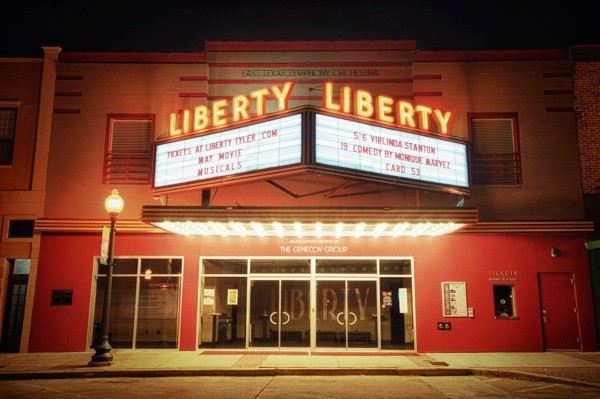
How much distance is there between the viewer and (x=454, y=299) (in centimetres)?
1576

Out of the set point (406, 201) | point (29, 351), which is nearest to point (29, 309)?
point (29, 351)

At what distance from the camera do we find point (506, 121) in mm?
17125

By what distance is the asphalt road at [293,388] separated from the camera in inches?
386

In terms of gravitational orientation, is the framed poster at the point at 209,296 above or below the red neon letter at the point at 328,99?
below

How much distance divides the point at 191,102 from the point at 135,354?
8.31m

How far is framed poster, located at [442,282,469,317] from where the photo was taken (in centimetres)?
1566

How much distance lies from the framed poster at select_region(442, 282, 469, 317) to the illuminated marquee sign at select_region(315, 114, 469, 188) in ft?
10.5

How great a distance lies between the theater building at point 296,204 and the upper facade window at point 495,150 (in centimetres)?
6

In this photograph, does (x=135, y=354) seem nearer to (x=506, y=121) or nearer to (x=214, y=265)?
(x=214, y=265)

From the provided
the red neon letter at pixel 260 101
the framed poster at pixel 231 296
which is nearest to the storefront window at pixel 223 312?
the framed poster at pixel 231 296

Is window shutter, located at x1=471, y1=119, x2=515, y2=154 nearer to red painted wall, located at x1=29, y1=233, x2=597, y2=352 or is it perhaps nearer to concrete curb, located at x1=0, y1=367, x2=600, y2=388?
red painted wall, located at x1=29, y1=233, x2=597, y2=352

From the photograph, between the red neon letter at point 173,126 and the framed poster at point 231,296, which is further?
the framed poster at point 231,296

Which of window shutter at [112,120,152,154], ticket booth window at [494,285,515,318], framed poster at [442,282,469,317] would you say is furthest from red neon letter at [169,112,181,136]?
ticket booth window at [494,285,515,318]

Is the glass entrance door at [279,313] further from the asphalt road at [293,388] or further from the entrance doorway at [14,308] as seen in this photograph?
the entrance doorway at [14,308]
